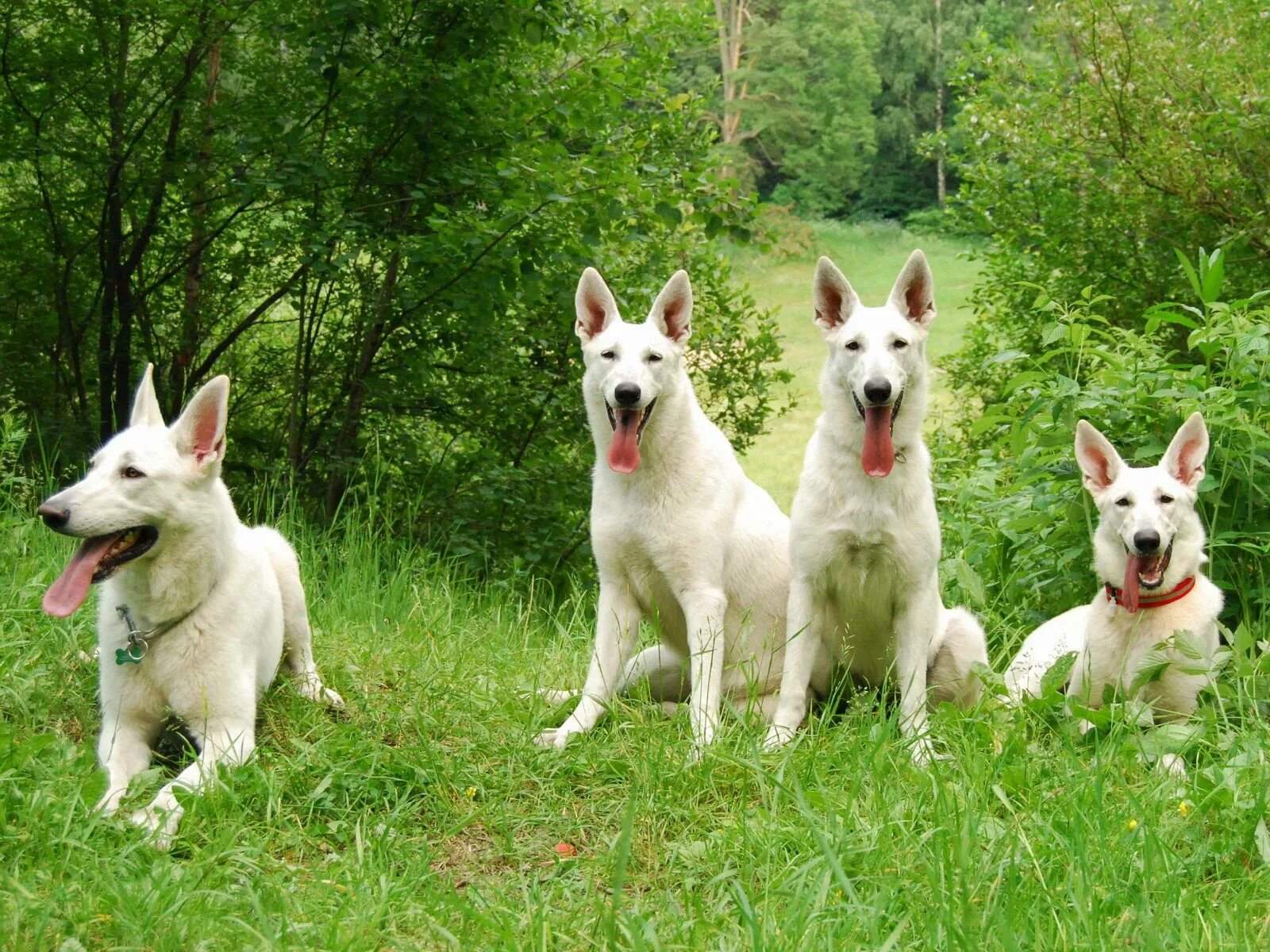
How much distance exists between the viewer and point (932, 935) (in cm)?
272

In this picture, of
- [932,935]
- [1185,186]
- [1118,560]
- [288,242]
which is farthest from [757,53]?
[932,935]

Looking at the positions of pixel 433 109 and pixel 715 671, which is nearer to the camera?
pixel 715 671

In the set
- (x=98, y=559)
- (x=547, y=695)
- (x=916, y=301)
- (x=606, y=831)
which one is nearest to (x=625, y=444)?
(x=547, y=695)

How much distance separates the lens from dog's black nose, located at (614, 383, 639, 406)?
4254mm

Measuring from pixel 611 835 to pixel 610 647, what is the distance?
103 cm

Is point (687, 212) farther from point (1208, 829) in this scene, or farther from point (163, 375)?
point (1208, 829)

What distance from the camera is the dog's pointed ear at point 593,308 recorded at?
4.56 meters

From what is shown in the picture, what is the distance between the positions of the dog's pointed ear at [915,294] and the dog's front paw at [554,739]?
1918 mm

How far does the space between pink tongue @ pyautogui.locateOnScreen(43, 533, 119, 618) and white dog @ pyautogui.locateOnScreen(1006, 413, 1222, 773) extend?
3176 mm

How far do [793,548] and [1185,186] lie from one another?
5.82m

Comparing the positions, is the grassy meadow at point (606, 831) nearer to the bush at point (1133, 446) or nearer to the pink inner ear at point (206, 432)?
the pink inner ear at point (206, 432)

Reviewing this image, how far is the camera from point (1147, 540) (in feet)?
13.7

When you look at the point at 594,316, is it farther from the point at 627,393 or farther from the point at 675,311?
the point at 627,393

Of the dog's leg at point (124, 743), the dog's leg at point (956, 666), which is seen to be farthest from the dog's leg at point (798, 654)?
the dog's leg at point (124, 743)
